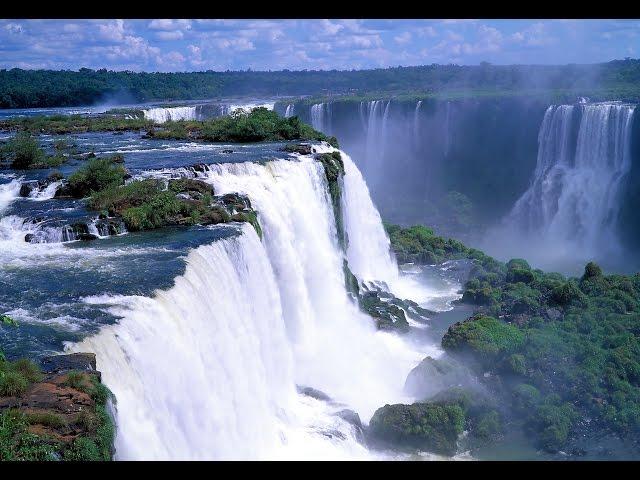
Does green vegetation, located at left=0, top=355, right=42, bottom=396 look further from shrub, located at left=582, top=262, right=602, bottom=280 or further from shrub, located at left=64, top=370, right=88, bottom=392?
shrub, located at left=582, top=262, right=602, bottom=280

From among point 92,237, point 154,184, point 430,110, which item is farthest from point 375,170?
point 92,237

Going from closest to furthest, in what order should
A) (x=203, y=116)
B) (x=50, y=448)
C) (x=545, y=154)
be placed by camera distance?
(x=50, y=448) → (x=545, y=154) → (x=203, y=116)

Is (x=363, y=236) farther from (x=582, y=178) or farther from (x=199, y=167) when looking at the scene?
(x=582, y=178)

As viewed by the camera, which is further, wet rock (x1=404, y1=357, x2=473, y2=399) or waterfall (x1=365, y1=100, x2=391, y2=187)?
waterfall (x1=365, y1=100, x2=391, y2=187)

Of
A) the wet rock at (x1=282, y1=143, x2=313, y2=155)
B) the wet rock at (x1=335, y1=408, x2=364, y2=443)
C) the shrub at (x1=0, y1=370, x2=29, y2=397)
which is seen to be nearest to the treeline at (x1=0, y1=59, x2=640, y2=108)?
the wet rock at (x1=282, y1=143, x2=313, y2=155)

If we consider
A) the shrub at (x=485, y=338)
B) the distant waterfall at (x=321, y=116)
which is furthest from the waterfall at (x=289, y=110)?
the shrub at (x=485, y=338)

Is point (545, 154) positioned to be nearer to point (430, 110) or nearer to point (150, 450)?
point (430, 110)
